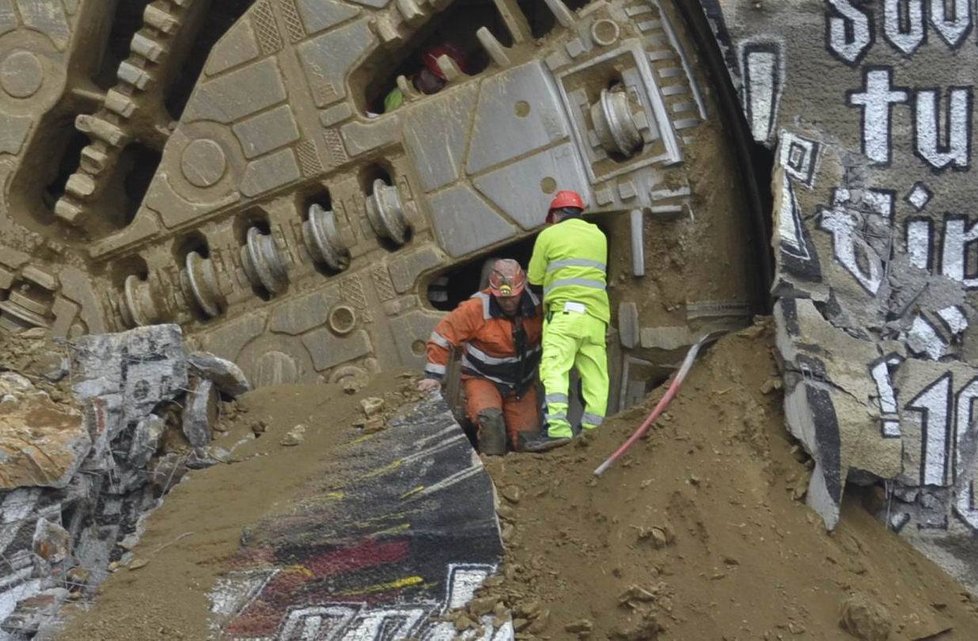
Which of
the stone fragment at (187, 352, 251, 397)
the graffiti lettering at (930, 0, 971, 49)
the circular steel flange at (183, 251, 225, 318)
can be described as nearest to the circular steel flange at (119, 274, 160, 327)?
the circular steel flange at (183, 251, 225, 318)

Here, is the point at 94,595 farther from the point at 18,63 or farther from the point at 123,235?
the point at 18,63

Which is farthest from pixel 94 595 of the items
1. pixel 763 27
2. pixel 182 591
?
pixel 763 27

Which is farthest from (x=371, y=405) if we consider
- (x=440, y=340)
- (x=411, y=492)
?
(x=440, y=340)

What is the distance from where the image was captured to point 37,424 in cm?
713

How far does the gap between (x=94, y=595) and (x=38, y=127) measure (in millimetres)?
3802

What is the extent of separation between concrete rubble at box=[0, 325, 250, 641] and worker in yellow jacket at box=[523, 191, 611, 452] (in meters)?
1.77

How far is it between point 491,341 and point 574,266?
2.18 feet

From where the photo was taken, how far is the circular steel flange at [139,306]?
29.6 ft

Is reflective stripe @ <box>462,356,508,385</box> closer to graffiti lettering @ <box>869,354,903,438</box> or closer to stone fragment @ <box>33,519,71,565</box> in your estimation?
graffiti lettering @ <box>869,354,903,438</box>

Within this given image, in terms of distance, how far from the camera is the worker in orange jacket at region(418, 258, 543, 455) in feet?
26.6

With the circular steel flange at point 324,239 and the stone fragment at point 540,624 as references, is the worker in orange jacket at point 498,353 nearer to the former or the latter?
the circular steel flange at point 324,239

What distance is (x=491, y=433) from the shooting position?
8.08 metres

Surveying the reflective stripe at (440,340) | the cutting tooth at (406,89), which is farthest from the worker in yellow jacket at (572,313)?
the cutting tooth at (406,89)

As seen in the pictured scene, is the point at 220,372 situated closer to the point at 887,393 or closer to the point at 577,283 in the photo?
the point at 577,283
